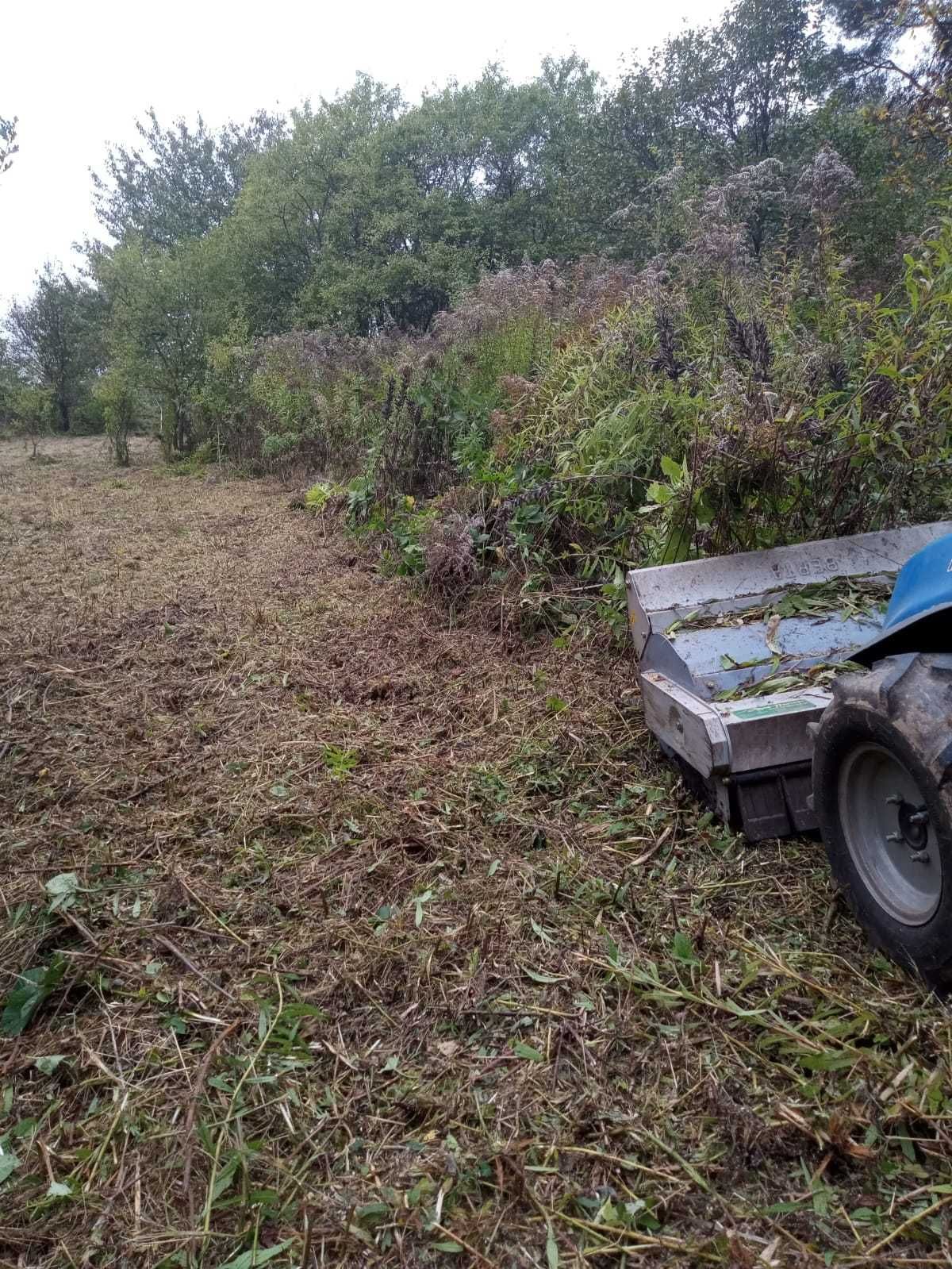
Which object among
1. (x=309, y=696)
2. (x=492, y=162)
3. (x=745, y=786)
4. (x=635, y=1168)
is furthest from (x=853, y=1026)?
(x=492, y=162)

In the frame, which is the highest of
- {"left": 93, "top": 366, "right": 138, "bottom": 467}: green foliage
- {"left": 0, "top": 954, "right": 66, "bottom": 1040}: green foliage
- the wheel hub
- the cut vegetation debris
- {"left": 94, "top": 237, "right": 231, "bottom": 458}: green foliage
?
{"left": 94, "top": 237, "right": 231, "bottom": 458}: green foliage

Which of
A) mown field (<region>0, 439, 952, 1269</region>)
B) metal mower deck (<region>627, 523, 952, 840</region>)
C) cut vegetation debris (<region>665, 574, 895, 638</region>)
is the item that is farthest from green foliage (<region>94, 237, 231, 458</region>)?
cut vegetation debris (<region>665, 574, 895, 638</region>)

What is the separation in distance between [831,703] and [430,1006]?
1262 millimetres

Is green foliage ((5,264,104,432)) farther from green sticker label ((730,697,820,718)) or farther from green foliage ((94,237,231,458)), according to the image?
green sticker label ((730,697,820,718))

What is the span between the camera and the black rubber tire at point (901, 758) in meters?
1.66

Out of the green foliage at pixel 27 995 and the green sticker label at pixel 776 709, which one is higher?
the green sticker label at pixel 776 709

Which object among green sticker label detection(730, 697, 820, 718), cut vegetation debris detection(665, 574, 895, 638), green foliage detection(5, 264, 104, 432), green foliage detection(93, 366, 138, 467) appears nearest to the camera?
green sticker label detection(730, 697, 820, 718)

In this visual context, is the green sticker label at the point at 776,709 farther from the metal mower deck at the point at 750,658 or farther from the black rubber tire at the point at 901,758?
the black rubber tire at the point at 901,758

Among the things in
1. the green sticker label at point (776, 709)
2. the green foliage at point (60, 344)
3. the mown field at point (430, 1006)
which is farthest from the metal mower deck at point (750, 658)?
the green foliage at point (60, 344)

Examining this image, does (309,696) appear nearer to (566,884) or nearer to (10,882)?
(10,882)

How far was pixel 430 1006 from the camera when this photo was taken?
196 centimetres

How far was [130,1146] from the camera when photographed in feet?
5.36

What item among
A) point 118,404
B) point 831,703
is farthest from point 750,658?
point 118,404

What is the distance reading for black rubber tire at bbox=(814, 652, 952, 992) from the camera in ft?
5.45
